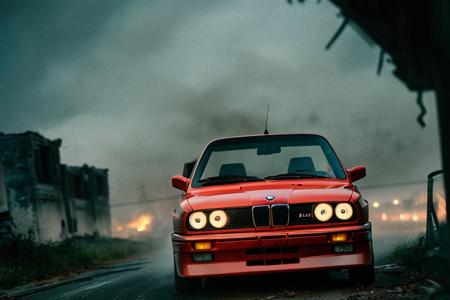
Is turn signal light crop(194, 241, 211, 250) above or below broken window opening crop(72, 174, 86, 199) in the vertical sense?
below

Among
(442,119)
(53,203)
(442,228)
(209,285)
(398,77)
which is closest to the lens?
(442,119)

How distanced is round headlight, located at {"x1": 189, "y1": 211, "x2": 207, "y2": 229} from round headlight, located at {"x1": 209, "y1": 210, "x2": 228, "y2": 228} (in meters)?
0.07

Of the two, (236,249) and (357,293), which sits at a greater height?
(236,249)

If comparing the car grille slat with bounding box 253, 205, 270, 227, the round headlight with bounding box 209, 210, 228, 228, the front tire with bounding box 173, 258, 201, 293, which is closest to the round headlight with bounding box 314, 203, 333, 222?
the car grille slat with bounding box 253, 205, 270, 227

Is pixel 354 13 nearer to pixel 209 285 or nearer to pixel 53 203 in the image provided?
pixel 209 285

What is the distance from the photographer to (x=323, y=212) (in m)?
6.77

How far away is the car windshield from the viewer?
7926 mm

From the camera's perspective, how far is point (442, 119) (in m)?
4.00

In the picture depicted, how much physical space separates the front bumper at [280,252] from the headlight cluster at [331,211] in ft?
0.41

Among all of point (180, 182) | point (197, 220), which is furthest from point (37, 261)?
point (197, 220)

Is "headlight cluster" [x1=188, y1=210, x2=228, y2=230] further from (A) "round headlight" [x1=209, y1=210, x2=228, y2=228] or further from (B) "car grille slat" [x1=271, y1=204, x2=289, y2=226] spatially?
(B) "car grille slat" [x1=271, y1=204, x2=289, y2=226]

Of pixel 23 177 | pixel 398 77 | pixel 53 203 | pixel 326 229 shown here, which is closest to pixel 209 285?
pixel 326 229

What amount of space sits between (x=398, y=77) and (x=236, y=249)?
2.87 m

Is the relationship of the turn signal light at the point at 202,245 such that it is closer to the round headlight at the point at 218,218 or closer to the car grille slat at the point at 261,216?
the round headlight at the point at 218,218
